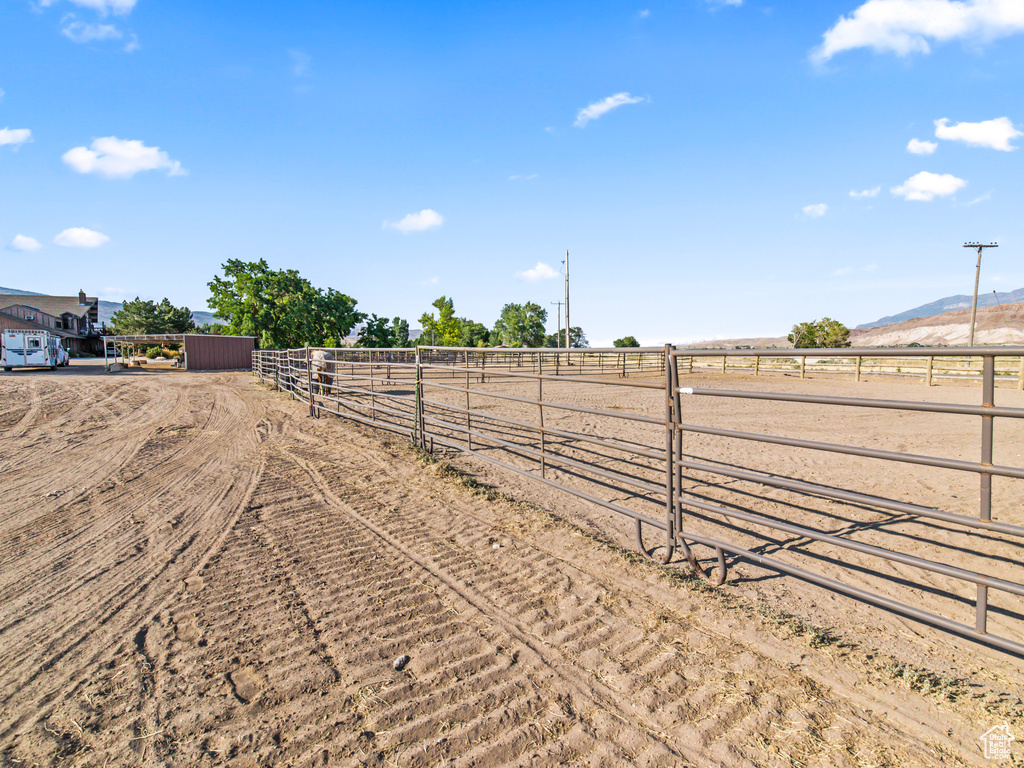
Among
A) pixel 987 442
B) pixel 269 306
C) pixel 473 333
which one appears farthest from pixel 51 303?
pixel 987 442

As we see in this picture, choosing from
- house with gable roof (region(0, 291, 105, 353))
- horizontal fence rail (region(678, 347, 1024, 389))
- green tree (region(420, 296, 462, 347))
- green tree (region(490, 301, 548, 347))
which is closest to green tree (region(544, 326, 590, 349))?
green tree (region(490, 301, 548, 347))

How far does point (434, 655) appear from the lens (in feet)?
8.53

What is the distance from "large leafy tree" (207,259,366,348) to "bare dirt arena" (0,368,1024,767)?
34281 millimetres

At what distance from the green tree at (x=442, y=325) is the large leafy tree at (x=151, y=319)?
29584mm

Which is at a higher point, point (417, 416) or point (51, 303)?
point (51, 303)

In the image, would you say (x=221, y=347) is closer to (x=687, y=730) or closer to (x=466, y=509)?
(x=466, y=509)

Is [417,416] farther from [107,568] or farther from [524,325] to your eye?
[524,325]

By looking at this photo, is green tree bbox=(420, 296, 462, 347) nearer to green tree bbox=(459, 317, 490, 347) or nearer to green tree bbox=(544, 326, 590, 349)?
green tree bbox=(459, 317, 490, 347)

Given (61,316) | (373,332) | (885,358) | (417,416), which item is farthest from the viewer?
(61,316)

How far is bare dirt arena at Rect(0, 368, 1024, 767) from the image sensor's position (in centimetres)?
204

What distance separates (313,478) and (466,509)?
225 centimetres

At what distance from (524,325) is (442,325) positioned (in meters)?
21.8

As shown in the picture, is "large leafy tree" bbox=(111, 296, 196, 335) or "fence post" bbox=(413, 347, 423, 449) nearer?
"fence post" bbox=(413, 347, 423, 449)

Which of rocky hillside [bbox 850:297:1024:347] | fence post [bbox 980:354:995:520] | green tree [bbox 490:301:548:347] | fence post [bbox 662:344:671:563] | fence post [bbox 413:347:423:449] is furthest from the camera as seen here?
rocky hillside [bbox 850:297:1024:347]
